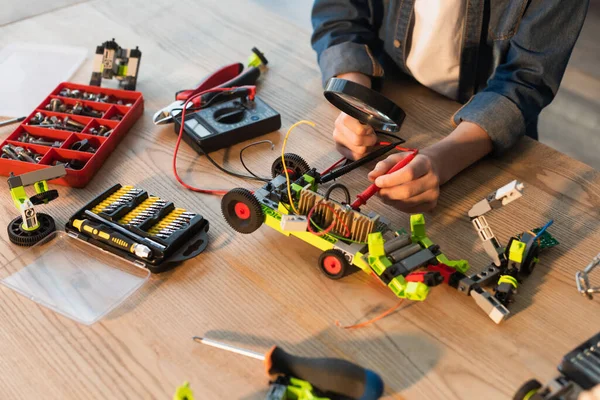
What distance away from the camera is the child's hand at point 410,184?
1.01 m

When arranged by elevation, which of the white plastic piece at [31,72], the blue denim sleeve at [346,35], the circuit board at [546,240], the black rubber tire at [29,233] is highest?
the blue denim sleeve at [346,35]

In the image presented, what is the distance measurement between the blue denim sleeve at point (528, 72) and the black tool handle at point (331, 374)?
0.61 meters

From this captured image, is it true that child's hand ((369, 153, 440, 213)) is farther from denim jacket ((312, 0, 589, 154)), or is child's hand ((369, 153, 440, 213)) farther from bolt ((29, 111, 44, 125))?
bolt ((29, 111, 44, 125))

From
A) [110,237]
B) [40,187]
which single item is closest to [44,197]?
[40,187]

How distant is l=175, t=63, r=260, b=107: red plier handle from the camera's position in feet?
4.23

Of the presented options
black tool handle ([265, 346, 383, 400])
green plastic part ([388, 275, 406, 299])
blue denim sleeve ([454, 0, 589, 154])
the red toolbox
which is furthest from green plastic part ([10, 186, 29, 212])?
blue denim sleeve ([454, 0, 589, 154])

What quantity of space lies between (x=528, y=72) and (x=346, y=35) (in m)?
0.41

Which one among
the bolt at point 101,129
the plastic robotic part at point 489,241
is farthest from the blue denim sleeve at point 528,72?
the bolt at point 101,129

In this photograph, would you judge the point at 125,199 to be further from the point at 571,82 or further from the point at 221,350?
the point at 571,82

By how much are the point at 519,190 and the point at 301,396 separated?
44cm

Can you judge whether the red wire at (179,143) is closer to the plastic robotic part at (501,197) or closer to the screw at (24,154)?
the screw at (24,154)

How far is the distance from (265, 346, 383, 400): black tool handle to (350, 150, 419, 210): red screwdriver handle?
0.27m

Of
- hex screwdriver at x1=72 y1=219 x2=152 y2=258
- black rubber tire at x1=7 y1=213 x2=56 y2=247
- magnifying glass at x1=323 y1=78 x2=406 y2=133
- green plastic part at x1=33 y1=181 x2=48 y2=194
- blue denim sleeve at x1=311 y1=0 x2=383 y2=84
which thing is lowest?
black rubber tire at x1=7 y1=213 x2=56 y2=247

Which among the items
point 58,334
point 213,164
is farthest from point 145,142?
point 58,334
